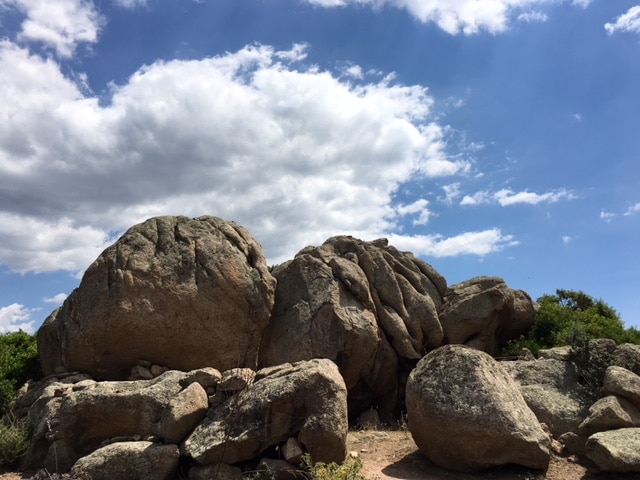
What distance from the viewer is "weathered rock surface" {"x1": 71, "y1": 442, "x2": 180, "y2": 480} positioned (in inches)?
407

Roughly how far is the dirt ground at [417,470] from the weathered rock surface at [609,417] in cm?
87

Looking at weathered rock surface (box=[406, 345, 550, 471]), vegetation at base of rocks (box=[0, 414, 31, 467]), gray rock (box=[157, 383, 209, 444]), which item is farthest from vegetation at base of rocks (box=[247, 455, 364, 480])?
vegetation at base of rocks (box=[0, 414, 31, 467])

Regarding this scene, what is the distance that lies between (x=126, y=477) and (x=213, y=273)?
6.20m

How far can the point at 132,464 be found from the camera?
10.4m

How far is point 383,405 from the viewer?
1792 centimetres

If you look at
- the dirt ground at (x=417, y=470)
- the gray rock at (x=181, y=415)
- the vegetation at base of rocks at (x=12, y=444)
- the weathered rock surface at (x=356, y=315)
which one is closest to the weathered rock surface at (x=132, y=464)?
the gray rock at (x=181, y=415)

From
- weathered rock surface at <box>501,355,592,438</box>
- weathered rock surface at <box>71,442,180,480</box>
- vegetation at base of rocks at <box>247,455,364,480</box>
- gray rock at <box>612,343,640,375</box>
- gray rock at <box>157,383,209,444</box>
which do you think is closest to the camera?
vegetation at base of rocks at <box>247,455,364,480</box>

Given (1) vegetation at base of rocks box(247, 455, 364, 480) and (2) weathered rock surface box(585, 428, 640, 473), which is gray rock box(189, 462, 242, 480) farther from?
(2) weathered rock surface box(585, 428, 640, 473)

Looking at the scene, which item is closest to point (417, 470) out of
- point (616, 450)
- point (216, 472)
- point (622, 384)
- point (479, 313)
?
point (616, 450)

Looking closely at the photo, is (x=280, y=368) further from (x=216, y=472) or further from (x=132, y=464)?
(x=132, y=464)

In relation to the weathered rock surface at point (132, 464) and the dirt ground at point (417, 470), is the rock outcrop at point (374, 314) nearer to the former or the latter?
the dirt ground at point (417, 470)

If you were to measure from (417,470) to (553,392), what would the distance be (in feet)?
14.5

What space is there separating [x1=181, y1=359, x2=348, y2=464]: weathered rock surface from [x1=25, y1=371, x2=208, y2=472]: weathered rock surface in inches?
31.2

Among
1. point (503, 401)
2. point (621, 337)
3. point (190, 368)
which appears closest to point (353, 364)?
point (190, 368)
